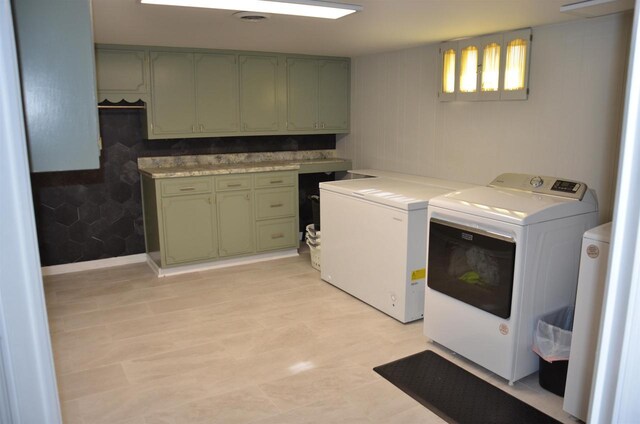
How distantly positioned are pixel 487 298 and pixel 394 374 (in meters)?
0.71

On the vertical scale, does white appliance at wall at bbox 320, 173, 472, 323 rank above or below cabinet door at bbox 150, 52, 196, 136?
below

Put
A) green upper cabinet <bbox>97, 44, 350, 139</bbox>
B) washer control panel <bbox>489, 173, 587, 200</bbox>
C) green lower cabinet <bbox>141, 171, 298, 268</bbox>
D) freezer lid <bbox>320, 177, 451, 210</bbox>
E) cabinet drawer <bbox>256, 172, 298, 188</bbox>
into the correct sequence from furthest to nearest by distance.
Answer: cabinet drawer <bbox>256, 172, 298, 188</bbox>, green lower cabinet <bbox>141, 171, 298, 268</bbox>, green upper cabinet <bbox>97, 44, 350, 139</bbox>, freezer lid <bbox>320, 177, 451, 210</bbox>, washer control panel <bbox>489, 173, 587, 200</bbox>

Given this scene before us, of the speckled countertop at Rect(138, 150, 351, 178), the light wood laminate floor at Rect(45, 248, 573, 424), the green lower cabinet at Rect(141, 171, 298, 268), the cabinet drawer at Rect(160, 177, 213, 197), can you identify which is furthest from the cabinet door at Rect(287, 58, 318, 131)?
the light wood laminate floor at Rect(45, 248, 573, 424)

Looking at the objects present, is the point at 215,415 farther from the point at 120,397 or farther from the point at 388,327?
the point at 388,327

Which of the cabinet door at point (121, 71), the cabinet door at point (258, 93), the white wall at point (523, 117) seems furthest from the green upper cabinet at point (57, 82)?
the cabinet door at point (258, 93)

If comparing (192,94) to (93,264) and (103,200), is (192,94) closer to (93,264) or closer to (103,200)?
(103,200)

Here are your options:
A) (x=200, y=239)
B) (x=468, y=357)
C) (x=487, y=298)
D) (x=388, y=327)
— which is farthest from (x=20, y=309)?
(x=200, y=239)

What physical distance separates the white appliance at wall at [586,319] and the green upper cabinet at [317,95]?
3653 mm

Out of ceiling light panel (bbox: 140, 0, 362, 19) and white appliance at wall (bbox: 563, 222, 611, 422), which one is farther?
ceiling light panel (bbox: 140, 0, 362, 19)

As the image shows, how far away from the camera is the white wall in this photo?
125 inches

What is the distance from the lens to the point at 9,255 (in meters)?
1.04

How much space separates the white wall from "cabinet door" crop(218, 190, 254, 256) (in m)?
1.49

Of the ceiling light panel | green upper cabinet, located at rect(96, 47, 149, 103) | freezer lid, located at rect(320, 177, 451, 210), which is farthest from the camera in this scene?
green upper cabinet, located at rect(96, 47, 149, 103)

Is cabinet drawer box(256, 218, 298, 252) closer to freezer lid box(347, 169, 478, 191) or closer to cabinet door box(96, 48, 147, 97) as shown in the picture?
freezer lid box(347, 169, 478, 191)
